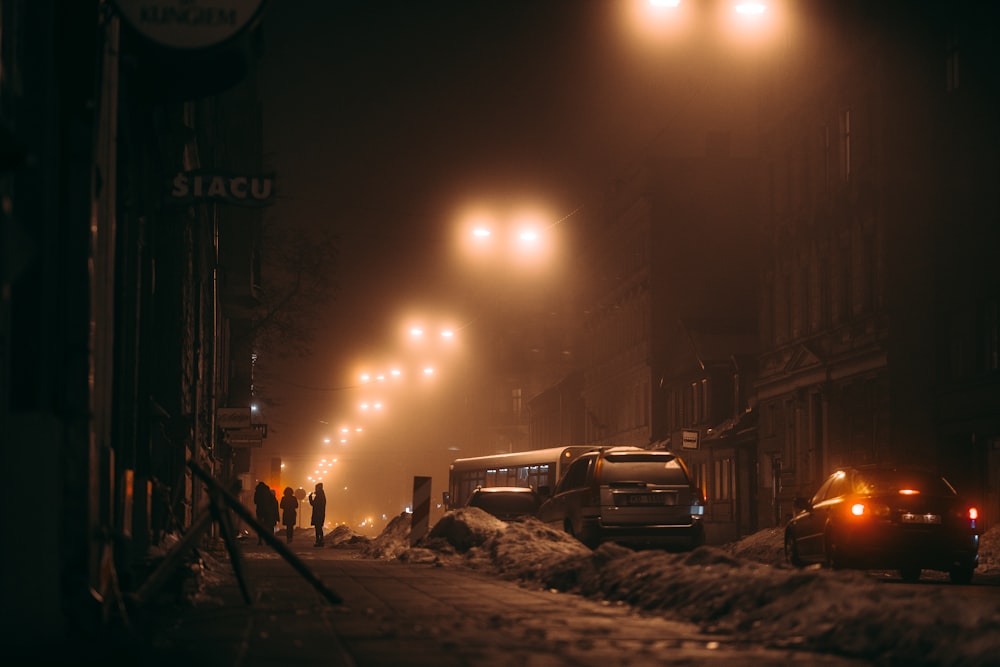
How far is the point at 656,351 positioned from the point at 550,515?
45457 millimetres

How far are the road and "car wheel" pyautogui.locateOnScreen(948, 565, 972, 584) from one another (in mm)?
7832

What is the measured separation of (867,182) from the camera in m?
44.9

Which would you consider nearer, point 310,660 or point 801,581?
point 310,660

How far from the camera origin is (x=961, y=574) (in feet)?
70.4

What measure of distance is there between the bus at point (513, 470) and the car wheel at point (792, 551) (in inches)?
520

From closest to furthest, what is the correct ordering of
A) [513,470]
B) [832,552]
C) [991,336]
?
[832,552] < [991,336] < [513,470]

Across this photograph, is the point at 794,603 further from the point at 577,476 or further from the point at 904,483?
A: the point at 577,476

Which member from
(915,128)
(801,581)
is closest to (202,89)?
(801,581)

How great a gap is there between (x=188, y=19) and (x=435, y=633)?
543 cm

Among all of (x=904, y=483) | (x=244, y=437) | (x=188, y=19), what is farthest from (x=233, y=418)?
(x=188, y=19)

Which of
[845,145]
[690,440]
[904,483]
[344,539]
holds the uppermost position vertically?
[845,145]

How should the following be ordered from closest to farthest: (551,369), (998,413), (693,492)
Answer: (693,492), (998,413), (551,369)

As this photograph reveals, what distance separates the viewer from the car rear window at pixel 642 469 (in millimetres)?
24266

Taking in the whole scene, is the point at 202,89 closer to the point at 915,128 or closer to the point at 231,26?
the point at 231,26
